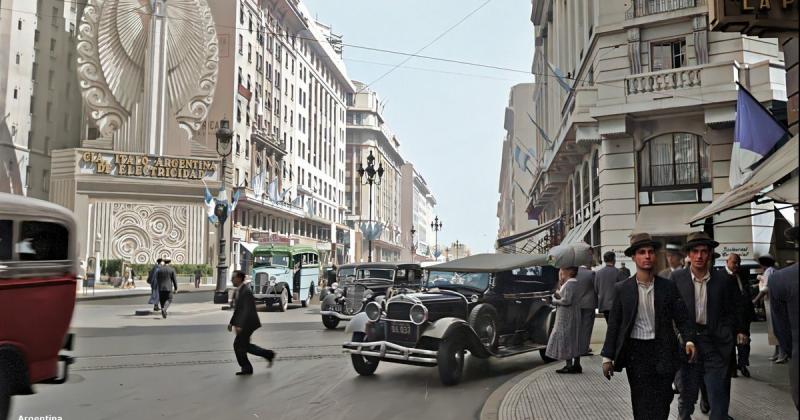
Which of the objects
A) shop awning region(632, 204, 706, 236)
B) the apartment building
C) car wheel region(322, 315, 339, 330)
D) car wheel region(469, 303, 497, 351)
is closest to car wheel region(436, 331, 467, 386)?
car wheel region(469, 303, 497, 351)

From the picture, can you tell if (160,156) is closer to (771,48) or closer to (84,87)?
(84,87)

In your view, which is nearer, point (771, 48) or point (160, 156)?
point (771, 48)

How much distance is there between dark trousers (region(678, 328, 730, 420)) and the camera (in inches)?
204

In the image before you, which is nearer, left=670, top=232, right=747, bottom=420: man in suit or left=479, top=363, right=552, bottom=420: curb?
left=670, top=232, right=747, bottom=420: man in suit

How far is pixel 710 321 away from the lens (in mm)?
5363

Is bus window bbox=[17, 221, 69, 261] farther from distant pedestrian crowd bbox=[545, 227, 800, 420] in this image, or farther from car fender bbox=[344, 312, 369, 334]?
distant pedestrian crowd bbox=[545, 227, 800, 420]

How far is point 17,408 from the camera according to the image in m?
6.69

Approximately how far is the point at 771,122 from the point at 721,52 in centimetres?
976

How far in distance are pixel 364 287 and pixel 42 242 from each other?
36.4ft

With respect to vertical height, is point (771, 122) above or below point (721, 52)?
below

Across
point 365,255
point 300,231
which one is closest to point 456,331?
point 300,231

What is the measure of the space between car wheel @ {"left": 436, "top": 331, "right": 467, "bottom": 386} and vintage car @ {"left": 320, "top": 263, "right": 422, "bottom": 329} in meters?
6.76

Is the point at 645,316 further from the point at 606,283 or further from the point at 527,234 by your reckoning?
the point at 527,234

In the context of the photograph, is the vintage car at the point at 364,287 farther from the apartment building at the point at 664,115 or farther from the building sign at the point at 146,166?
the building sign at the point at 146,166
